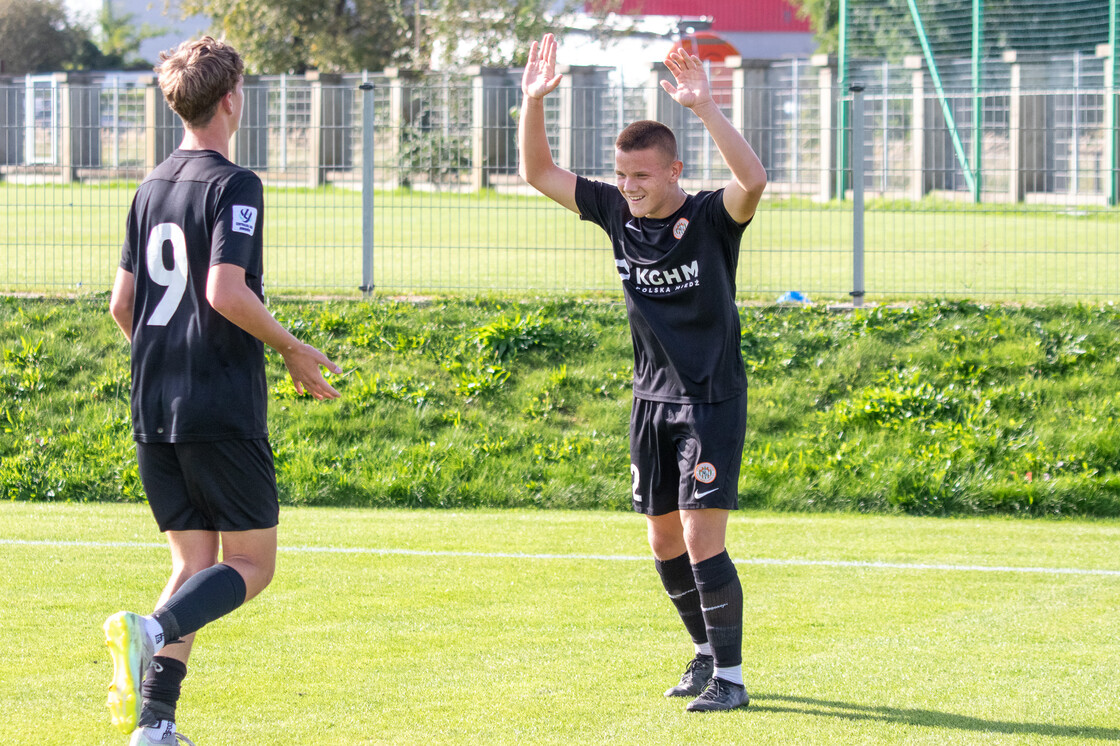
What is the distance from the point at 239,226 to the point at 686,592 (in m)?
2.12

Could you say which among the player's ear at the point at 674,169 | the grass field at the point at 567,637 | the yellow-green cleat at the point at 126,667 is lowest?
the grass field at the point at 567,637

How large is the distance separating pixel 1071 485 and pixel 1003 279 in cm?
476

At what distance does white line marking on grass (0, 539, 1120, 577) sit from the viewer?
21.4ft

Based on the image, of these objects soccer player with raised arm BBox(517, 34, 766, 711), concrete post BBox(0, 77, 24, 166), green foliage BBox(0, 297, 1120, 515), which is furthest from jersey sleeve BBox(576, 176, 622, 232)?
concrete post BBox(0, 77, 24, 166)

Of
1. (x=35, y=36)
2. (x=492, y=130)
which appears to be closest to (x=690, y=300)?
(x=492, y=130)

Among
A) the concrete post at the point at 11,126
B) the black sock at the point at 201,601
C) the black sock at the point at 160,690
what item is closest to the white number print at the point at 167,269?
the black sock at the point at 201,601

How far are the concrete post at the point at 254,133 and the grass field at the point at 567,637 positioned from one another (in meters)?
5.60

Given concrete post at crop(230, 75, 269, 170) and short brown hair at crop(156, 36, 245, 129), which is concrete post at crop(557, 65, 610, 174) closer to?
concrete post at crop(230, 75, 269, 170)

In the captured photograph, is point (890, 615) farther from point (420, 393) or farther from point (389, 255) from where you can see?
point (389, 255)

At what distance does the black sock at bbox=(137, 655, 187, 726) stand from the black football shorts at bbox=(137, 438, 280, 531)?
404mm

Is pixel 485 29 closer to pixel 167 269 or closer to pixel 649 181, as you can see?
pixel 649 181

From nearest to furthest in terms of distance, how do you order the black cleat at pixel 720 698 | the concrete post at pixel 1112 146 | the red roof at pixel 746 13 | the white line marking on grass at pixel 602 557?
the black cleat at pixel 720 698 < the white line marking on grass at pixel 602 557 < the concrete post at pixel 1112 146 < the red roof at pixel 746 13

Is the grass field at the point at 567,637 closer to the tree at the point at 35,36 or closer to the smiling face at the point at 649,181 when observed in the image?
the smiling face at the point at 649,181

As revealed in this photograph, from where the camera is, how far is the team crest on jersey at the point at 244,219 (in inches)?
140
